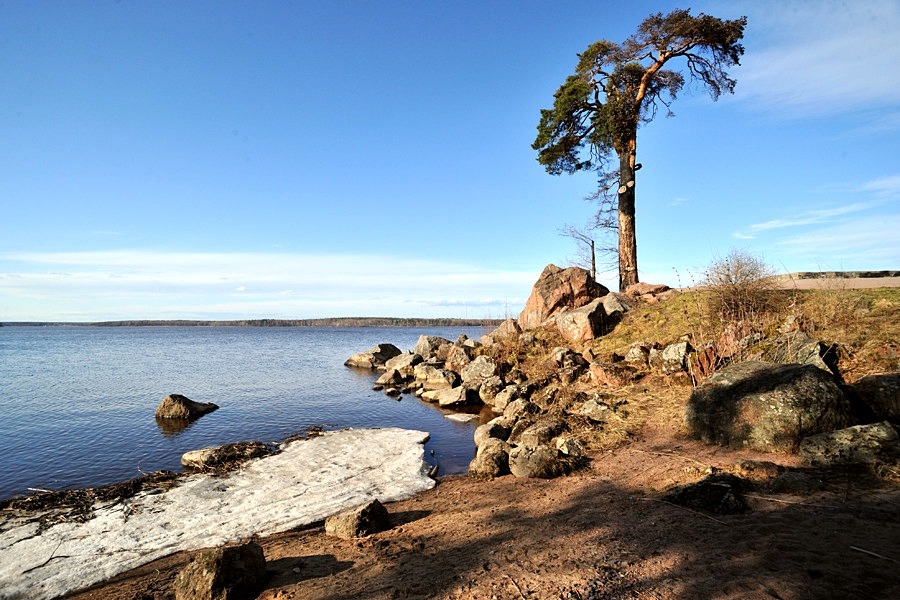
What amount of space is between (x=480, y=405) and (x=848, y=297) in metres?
11.8

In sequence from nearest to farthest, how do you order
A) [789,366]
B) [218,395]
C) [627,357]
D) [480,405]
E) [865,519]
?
[865,519] → [789,366] → [627,357] → [480,405] → [218,395]

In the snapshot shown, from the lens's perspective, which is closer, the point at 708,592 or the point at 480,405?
the point at 708,592

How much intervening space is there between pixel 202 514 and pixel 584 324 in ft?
45.2

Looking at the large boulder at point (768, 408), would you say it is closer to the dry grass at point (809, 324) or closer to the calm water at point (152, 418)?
the dry grass at point (809, 324)

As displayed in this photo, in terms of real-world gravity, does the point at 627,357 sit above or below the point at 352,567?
above

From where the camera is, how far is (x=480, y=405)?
1712 centimetres

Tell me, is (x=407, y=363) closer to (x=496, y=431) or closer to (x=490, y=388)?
(x=490, y=388)

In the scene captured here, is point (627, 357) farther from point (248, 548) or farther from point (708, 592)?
point (248, 548)

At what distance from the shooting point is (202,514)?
7.93 m

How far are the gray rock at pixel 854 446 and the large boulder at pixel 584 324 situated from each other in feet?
34.0

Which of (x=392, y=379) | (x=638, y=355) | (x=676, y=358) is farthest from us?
(x=392, y=379)

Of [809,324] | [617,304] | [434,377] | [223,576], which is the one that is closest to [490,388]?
[434,377]

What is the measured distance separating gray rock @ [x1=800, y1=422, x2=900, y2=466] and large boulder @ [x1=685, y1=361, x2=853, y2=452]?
461 millimetres

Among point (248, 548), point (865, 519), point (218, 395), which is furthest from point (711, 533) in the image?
point (218, 395)
